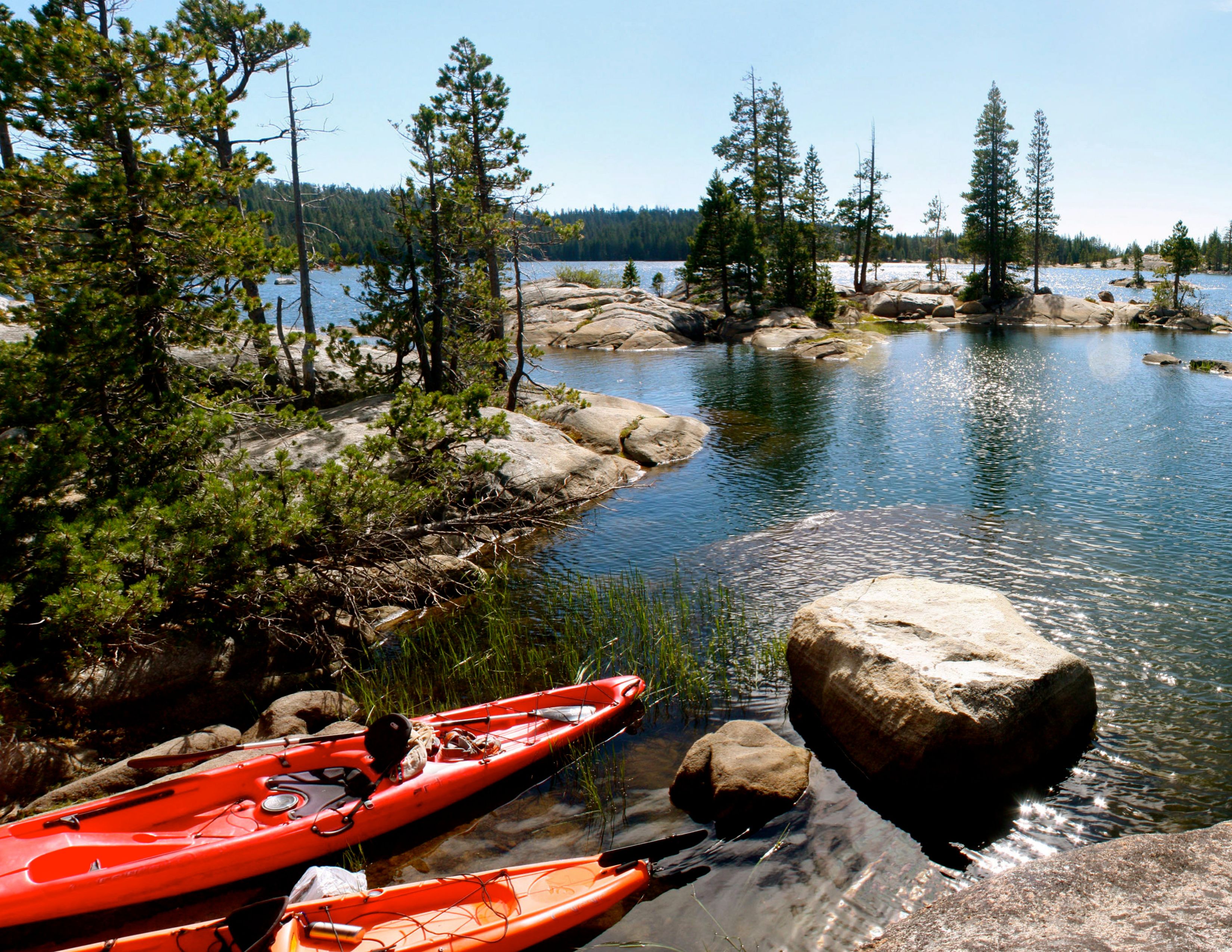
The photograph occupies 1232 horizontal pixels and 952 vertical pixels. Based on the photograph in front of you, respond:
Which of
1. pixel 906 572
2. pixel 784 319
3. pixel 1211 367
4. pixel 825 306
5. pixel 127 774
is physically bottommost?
pixel 127 774

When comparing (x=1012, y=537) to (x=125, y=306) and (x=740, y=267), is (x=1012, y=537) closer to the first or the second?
(x=125, y=306)

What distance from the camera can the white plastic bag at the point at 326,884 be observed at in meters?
5.62

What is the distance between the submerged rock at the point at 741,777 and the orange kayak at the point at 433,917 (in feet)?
3.63

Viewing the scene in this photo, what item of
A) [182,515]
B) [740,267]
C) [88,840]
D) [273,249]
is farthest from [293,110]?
[740,267]

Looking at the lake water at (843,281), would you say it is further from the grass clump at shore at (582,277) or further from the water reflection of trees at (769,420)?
the water reflection of trees at (769,420)

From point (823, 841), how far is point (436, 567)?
7.35m

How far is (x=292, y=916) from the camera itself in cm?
530

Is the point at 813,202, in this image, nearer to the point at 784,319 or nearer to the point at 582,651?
the point at 784,319

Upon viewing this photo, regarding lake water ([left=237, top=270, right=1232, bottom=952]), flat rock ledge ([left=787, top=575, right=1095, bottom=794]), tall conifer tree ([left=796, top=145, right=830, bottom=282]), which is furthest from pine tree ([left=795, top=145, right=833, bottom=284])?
flat rock ledge ([left=787, top=575, right=1095, bottom=794])

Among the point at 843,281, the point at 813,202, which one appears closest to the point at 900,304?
the point at 813,202

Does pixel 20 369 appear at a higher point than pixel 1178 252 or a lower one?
lower

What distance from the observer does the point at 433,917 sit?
559 cm

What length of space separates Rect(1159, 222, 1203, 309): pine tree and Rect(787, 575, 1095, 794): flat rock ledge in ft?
173

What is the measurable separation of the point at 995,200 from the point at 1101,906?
6007cm
